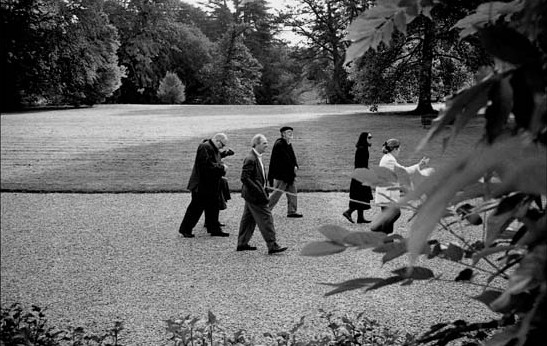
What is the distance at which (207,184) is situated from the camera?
32.6 feet

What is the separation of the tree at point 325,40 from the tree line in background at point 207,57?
83 mm

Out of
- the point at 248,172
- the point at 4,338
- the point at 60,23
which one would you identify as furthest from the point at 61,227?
the point at 60,23

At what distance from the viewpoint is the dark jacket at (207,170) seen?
9656 mm

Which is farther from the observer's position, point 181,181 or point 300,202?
point 181,181

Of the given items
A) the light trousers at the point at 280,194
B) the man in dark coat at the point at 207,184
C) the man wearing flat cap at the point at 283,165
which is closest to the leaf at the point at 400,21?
the man in dark coat at the point at 207,184

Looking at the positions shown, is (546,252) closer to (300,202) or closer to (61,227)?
(61,227)

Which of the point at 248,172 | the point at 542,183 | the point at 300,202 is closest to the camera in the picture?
the point at 542,183

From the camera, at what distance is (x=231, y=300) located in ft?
23.2

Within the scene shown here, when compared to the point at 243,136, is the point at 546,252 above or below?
above

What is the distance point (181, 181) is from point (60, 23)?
46.3 ft

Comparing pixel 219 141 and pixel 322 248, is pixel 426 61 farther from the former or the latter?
pixel 322 248

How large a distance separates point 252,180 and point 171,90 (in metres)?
40.3

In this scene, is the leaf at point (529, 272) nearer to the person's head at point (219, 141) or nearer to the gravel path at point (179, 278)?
the gravel path at point (179, 278)

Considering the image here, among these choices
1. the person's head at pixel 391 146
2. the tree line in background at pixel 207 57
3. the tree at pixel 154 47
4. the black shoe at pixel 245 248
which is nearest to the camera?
the person's head at pixel 391 146
